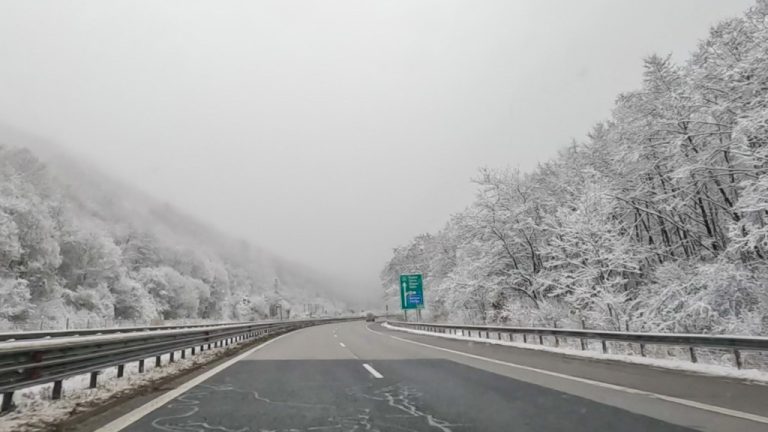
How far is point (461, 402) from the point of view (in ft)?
20.7

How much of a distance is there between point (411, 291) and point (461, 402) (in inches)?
1481

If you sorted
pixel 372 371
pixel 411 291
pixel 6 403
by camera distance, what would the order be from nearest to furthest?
pixel 6 403 → pixel 372 371 → pixel 411 291

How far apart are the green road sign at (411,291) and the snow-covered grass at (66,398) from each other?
112ft

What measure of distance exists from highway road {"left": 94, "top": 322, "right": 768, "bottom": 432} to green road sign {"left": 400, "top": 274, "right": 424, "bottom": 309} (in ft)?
110

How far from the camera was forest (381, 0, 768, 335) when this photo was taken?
17.5 metres

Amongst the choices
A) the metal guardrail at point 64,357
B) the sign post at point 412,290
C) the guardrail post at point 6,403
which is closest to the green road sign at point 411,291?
the sign post at point 412,290

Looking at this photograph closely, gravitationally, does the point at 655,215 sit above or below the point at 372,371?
above

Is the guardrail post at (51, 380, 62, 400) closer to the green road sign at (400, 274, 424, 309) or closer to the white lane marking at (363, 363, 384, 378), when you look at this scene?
the white lane marking at (363, 363, 384, 378)

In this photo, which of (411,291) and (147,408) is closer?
(147,408)

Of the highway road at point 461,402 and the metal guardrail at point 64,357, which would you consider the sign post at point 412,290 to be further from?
the highway road at point 461,402

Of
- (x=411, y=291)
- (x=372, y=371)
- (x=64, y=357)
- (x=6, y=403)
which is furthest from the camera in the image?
(x=411, y=291)

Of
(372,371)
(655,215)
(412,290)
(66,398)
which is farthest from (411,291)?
(66,398)

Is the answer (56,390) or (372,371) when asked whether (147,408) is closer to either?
(56,390)

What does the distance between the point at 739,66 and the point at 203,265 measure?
252 ft
